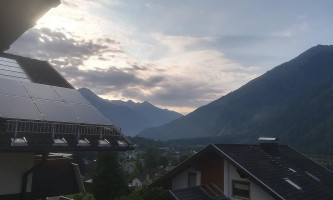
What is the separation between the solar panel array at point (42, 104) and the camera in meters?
6.86

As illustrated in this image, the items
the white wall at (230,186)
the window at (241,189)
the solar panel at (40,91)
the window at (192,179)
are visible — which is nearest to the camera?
the solar panel at (40,91)

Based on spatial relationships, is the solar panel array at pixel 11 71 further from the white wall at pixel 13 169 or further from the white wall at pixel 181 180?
the white wall at pixel 181 180

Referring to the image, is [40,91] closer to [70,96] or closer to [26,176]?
[70,96]

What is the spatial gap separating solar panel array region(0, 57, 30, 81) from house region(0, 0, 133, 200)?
0.04m

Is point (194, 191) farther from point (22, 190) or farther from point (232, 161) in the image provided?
point (22, 190)

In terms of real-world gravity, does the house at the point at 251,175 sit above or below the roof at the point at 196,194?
above

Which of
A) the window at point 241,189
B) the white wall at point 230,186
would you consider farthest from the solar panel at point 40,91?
the window at point 241,189

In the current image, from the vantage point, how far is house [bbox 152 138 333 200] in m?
20.6

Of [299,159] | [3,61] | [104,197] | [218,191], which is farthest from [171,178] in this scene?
[104,197]

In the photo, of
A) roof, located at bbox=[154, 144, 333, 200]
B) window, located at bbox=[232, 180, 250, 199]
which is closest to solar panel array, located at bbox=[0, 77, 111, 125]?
roof, located at bbox=[154, 144, 333, 200]

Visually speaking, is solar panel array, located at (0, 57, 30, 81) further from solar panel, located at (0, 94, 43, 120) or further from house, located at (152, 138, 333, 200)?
house, located at (152, 138, 333, 200)

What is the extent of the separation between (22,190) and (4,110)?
2037mm

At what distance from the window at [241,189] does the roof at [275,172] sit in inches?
50.5

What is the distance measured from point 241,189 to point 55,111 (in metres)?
17.6
